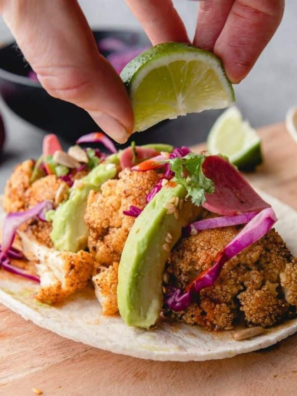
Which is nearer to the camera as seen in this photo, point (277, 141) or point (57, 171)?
point (57, 171)

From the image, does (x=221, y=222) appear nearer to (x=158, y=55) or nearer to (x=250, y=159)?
(x=158, y=55)

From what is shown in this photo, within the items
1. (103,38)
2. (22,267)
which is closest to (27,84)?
(103,38)

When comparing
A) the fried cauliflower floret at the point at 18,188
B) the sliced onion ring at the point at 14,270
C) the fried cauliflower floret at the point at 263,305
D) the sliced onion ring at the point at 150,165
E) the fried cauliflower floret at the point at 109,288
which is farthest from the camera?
A: the fried cauliflower floret at the point at 18,188

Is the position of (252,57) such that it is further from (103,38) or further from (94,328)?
(103,38)

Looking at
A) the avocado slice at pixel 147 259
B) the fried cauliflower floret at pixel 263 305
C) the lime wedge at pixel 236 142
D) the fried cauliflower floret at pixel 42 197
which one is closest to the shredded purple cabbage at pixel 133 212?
the avocado slice at pixel 147 259

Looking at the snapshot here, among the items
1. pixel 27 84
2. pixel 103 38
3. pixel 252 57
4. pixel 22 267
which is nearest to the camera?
pixel 252 57

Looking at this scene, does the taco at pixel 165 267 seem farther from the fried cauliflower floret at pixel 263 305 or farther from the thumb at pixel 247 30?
the thumb at pixel 247 30

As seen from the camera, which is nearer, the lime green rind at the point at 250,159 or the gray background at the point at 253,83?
the lime green rind at the point at 250,159
